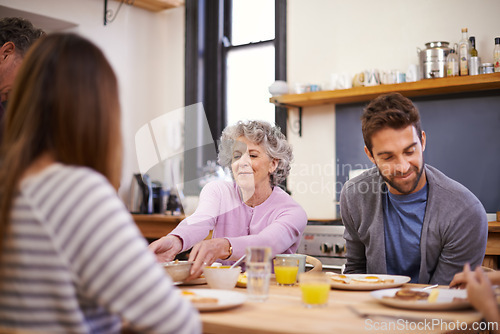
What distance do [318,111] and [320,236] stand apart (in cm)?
107

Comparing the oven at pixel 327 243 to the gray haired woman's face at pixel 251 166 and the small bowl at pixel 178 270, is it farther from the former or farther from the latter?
the small bowl at pixel 178 270

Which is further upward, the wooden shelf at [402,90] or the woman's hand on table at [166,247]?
the wooden shelf at [402,90]

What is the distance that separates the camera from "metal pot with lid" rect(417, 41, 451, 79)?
3.34 m

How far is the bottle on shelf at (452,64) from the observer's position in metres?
3.29

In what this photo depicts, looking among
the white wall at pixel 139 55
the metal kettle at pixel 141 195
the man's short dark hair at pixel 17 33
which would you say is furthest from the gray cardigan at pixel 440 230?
the white wall at pixel 139 55

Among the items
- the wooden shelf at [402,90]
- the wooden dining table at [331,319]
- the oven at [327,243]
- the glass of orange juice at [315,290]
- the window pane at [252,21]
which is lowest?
the oven at [327,243]

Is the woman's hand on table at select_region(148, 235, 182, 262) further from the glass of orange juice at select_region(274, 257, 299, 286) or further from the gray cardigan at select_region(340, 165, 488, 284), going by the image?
the gray cardigan at select_region(340, 165, 488, 284)

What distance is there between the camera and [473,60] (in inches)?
128

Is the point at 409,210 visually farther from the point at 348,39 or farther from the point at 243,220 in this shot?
the point at 348,39

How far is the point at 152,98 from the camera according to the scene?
4828 mm

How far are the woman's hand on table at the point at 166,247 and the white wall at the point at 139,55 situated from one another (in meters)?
2.54

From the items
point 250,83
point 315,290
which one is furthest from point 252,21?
point 315,290

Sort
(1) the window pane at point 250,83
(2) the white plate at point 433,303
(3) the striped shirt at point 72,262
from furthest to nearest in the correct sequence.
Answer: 1. (1) the window pane at point 250,83
2. (2) the white plate at point 433,303
3. (3) the striped shirt at point 72,262

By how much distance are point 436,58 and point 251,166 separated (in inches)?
68.1
